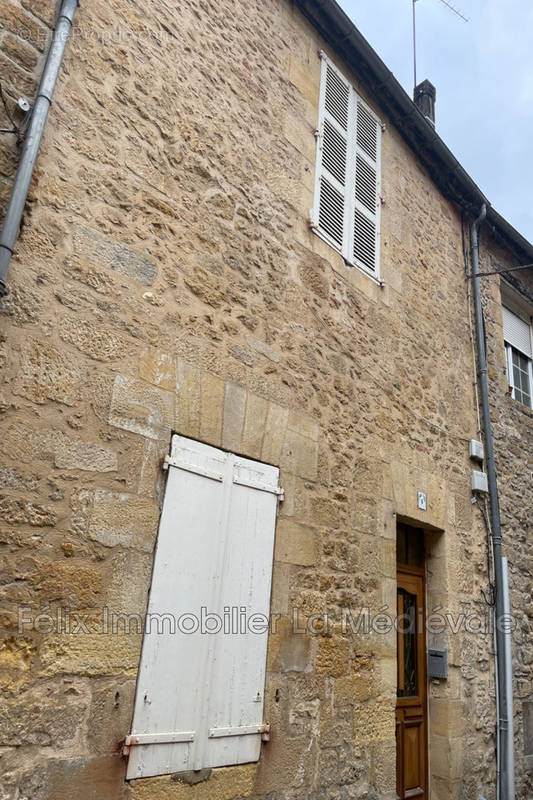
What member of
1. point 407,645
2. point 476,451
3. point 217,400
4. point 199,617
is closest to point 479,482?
point 476,451

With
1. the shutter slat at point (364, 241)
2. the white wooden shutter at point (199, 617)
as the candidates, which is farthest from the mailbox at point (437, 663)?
the shutter slat at point (364, 241)

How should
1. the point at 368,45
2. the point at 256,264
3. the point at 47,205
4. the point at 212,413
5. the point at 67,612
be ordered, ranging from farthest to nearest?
1. the point at 368,45
2. the point at 256,264
3. the point at 212,413
4. the point at 47,205
5. the point at 67,612

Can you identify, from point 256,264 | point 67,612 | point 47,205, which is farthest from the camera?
point 256,264

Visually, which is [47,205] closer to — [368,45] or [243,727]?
[243,727]

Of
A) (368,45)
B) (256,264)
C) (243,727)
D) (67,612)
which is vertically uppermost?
(368,45)

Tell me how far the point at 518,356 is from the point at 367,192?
3134mm

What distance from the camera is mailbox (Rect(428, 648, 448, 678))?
4.62 meters

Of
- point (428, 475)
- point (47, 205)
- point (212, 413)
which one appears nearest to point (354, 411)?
point (428, 475)

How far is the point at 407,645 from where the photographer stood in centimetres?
466

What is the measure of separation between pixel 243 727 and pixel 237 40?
4.45 m

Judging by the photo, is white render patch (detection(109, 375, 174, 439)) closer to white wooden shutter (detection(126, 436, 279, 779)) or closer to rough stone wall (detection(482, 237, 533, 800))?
white wooden shutter (detection(126, 436, 279, 779))

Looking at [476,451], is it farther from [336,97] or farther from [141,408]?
[141,408]

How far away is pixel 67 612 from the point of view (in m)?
2.57

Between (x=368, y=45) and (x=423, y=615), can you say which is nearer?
(x=423, y=615)
